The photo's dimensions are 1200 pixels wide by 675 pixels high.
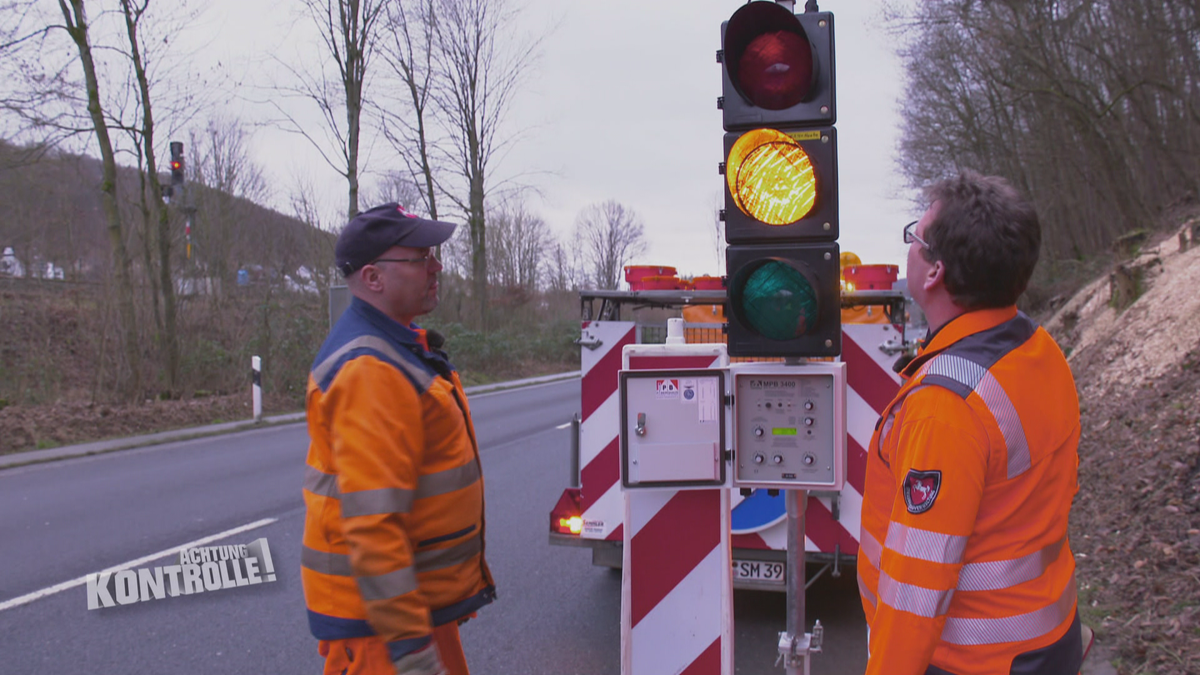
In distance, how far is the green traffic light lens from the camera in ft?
9.23

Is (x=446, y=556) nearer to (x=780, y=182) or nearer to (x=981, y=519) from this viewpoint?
(x=981, y=519)

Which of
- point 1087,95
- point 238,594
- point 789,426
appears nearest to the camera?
point 789,426

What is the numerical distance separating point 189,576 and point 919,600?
6104mm

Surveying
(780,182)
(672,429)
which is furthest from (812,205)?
(672,429)

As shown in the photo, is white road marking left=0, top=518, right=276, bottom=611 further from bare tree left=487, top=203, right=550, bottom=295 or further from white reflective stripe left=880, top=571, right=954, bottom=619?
bare tree left=487, top=203, right=550, bottom=295

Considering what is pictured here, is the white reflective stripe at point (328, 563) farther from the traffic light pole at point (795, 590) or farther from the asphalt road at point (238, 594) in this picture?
the asphalt road at point (238, 594)

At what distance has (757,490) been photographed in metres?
4.98

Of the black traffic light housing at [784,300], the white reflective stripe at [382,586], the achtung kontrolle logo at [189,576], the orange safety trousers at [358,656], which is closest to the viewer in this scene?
the white reflective stripe at [382,586]

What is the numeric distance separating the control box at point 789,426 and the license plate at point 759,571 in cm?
221

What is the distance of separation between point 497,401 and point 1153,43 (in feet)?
54.5

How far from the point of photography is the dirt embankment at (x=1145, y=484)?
460 centimetres

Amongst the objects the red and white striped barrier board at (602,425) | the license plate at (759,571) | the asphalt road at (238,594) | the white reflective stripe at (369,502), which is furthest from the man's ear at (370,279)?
the license plate at (759,571)

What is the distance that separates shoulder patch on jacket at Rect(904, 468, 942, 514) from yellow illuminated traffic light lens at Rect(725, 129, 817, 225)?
121cm

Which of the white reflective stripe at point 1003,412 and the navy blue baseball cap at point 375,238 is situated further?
the navy blue baseball cap at point 375,238
